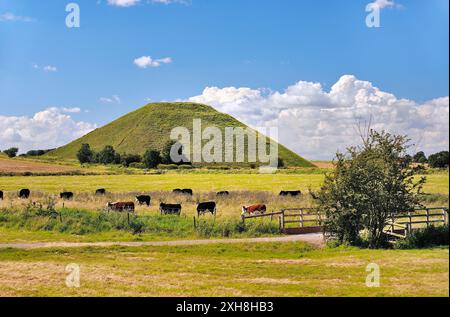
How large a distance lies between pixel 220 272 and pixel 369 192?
27.2 feet

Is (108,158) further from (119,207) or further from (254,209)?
(254,209)

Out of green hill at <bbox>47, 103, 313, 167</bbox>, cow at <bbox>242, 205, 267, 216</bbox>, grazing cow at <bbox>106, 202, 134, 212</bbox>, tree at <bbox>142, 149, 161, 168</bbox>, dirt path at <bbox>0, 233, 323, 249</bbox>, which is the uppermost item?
green hill at <bbox>47, 103, 313, 167</bbox>

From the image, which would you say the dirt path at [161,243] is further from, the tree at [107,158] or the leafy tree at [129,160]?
the tree at [107,158]

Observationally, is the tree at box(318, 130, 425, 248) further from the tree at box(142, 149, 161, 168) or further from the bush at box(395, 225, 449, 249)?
the tree at box(142, 149, 161, 168)

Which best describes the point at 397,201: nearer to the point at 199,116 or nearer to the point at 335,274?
the point at 335,274

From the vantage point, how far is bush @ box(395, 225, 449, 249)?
19766mm

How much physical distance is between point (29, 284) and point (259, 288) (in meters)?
6.86

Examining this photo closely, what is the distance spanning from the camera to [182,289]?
13.4m

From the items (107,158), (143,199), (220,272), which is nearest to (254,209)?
A: (143,199)

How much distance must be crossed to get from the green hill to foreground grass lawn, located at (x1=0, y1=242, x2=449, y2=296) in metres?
134

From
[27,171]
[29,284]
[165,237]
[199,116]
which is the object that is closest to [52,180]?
[27,171]

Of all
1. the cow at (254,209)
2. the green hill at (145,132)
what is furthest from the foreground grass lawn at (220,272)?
the green hill at (145,132)

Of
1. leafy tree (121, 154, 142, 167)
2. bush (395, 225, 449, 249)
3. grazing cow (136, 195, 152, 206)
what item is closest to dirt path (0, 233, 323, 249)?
bush (395, 225, 449, 249)

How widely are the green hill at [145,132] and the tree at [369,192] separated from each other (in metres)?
132
